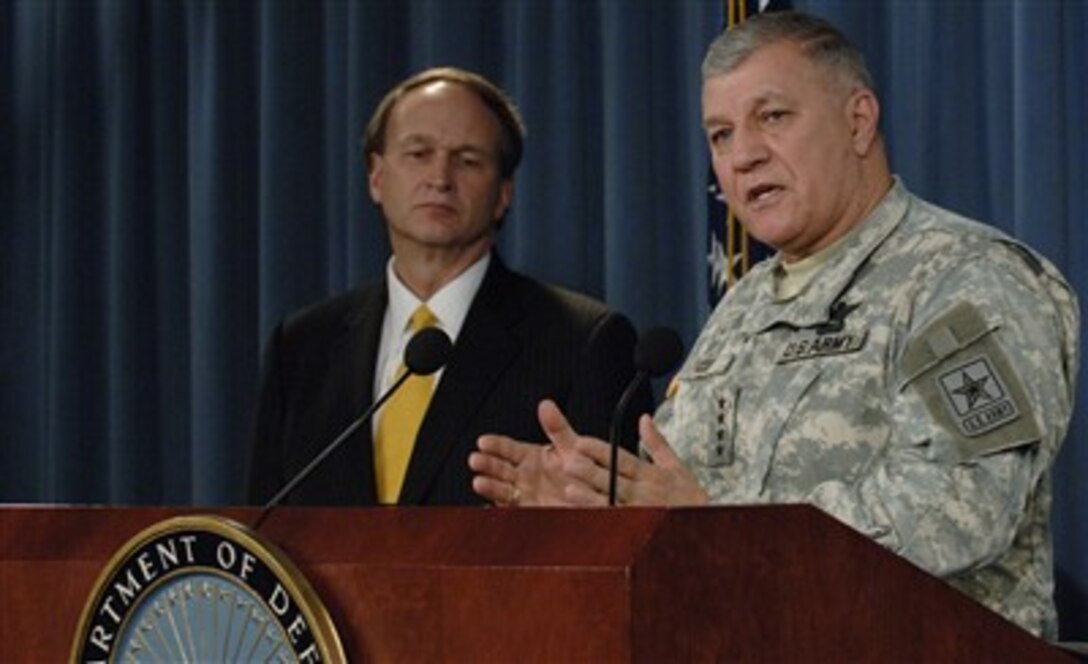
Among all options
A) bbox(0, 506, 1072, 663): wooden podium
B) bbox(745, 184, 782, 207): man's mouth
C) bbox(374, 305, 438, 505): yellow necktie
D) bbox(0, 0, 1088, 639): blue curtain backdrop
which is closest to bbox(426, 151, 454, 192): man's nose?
bbox(374, 305, 438, 505): yellow necktie

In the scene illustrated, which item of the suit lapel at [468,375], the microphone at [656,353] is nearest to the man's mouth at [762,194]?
the microphone at [656,353]

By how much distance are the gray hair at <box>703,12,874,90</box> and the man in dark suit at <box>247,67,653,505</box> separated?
81 centimetres

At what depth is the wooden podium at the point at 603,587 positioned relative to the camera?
1603mm

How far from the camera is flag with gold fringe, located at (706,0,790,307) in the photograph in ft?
12.0

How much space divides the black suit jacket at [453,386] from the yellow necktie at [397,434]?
0.09 feet

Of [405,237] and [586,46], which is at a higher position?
[586,46]

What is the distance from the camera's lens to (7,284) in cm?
507

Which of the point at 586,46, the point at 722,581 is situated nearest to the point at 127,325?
the point at 586,46

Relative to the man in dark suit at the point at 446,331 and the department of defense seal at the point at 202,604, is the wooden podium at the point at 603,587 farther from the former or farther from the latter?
the man in dark suit at the point at 446,331

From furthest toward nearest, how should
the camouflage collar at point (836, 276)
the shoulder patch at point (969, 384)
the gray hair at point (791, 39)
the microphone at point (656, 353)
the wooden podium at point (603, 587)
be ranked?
the gray hair at point (791, 39) < the camouflage collar at point (836, 276) < the shoulder patch at point (969, 384) < the microphone at point (656, 353) < the wooden podium at point (603, 587)

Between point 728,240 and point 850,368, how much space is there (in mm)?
1272

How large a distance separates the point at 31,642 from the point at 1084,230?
78.5 inches

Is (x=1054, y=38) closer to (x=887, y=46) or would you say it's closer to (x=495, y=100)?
(x=887, y=46)

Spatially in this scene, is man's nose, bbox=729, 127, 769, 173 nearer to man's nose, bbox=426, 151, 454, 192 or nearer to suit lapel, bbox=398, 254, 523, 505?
suit lapel, bbox=398, 254, 523, 505
